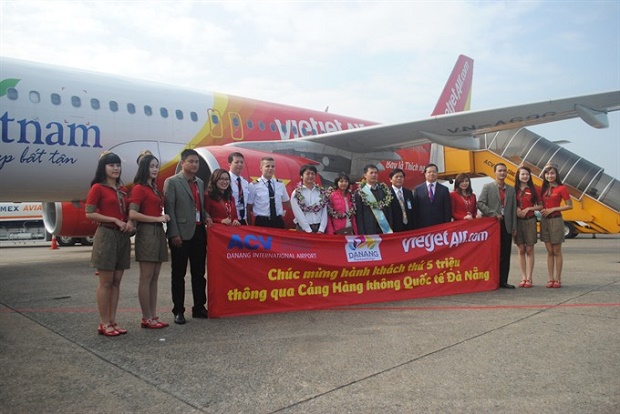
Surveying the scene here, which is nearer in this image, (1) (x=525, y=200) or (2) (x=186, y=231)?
(2) (x=186, y=231)

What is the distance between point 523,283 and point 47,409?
5509 mm

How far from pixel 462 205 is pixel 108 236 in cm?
445

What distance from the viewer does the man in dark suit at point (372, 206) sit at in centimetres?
572

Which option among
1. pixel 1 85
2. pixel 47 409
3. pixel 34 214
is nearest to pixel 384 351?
pixel 47 409

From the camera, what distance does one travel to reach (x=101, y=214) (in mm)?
3799

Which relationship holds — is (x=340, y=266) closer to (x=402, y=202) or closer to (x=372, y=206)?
(x=372, y=206)

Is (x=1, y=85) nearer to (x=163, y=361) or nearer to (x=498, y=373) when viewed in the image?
(x=163, y=361)

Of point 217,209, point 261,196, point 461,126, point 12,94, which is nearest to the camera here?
point 217,209

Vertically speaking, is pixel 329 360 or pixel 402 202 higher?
pixel 402 202

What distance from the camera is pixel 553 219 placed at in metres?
6.05

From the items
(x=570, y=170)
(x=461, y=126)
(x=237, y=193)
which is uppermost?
(x=461, y=126)

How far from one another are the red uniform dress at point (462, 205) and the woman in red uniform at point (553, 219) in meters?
0.86

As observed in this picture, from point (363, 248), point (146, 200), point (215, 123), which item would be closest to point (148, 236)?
point (146, 200)

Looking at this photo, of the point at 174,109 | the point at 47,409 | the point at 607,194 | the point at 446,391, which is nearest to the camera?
the point at 47,409
